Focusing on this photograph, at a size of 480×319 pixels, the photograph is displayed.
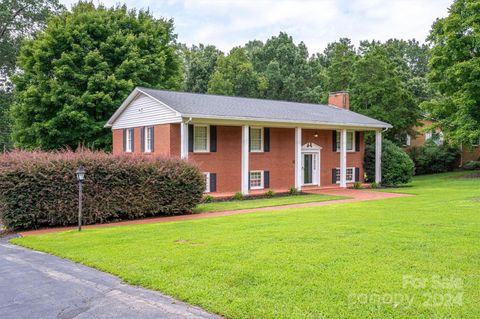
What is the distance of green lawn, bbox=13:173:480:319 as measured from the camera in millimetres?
4602

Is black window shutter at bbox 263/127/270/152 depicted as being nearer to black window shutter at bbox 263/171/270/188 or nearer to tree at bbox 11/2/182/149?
black window shutter at bbox 263/171/270/188

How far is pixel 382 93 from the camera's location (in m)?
29.6

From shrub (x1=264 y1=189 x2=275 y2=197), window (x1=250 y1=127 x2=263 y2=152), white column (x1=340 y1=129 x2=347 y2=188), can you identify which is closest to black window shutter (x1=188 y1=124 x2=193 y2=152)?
window (x1=250 y1=127 x2=263 y2=152)

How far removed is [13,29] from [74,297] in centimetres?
3620

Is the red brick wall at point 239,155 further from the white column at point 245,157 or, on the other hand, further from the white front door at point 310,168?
the white column at point 245,157

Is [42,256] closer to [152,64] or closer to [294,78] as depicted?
[152,64]

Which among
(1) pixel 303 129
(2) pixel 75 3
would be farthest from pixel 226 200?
(2) pixel 75 3

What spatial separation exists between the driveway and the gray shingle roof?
10.8 m

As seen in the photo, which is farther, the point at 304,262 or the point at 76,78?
the point at 76,78

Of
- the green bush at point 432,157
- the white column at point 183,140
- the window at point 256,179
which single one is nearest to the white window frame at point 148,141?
the white column at point 183,140

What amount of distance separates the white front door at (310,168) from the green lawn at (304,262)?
11.5 metres

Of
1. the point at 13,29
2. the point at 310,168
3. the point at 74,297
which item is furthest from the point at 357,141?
the point at 13,29

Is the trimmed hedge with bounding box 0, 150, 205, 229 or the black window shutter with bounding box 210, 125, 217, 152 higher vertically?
the black window shutter with bounding box 210, 125, 217, 152

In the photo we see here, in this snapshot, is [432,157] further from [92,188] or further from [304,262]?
[304,262]
